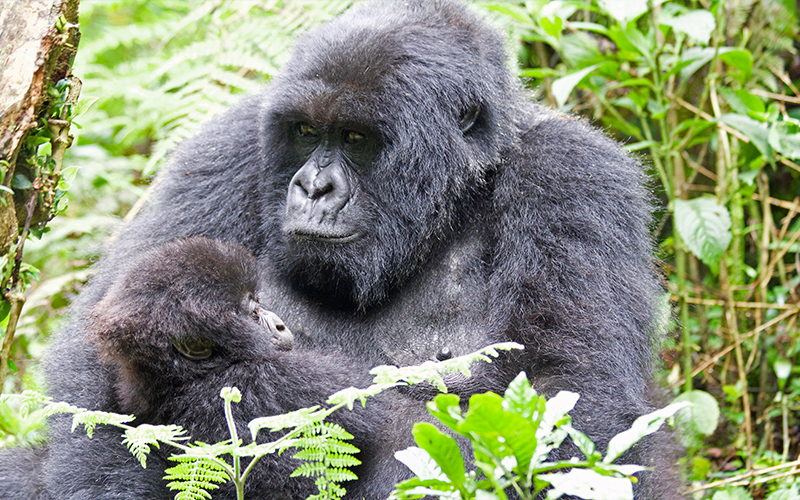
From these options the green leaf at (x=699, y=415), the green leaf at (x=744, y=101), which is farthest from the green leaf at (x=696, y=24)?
the green leaf at (x=699, y=415)

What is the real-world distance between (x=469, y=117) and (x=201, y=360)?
1.24 metres

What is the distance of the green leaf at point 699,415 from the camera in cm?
312

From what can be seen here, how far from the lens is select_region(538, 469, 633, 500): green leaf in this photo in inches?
51.0

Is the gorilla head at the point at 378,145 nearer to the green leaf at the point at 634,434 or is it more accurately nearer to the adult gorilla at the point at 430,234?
the adult gorilla at the point at 430,234

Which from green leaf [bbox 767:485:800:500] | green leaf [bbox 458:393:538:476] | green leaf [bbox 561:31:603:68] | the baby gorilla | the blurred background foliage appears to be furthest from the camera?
green leaf [bbox 561:31:603:68]

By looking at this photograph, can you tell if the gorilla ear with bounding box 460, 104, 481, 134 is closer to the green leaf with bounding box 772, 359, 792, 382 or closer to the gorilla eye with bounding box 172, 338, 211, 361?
the gorilla eye with bounding box 172, 338, 211, 361

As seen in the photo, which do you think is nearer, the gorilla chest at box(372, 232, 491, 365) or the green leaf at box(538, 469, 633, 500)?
the green leaf at box(538, 469, 633, 500)

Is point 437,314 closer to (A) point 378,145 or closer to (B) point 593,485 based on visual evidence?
(A) point 378,145

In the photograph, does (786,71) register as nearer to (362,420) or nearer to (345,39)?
(345,39)

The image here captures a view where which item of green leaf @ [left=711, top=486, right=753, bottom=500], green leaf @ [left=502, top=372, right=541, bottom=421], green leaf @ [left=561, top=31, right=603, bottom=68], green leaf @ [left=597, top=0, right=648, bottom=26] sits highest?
green leaf @ [left=597, top=0, right=648, bottom=26]

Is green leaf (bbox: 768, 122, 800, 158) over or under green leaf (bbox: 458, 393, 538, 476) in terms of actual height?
under

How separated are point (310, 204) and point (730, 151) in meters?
2.55

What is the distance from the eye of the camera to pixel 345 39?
105 inches

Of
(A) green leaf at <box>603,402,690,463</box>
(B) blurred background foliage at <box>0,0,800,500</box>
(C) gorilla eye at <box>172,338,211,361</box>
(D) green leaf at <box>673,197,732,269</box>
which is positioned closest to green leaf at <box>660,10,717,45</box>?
(B) blurred background foliage at <box>0,0,800,500</box>
